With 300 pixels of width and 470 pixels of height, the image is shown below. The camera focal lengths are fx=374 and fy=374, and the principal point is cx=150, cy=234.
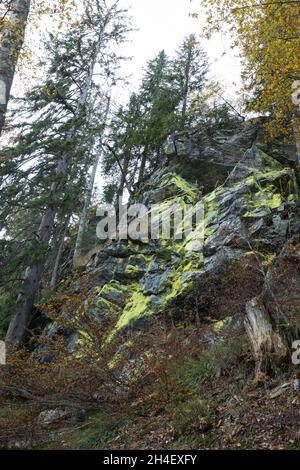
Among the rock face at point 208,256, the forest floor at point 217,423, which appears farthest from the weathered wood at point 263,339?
the rock face at point 208,256

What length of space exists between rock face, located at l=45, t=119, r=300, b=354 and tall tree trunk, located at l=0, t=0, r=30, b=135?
13.6 ft

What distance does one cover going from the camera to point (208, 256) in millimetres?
10055

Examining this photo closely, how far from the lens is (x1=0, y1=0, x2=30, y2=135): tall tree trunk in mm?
6281

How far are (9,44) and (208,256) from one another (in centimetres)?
662

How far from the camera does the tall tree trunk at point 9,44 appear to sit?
6.28 meters

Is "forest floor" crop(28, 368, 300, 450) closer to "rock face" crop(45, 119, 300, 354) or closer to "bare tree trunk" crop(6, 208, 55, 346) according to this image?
"rock face" crop(45, 119, 300, 354)

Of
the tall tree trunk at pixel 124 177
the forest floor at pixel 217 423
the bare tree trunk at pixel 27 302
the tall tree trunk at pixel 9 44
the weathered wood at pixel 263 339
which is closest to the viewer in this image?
the forest floor at pixel 217 423

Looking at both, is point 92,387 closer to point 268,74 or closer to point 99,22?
point 268,74

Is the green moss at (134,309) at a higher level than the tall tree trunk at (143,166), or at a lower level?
lower

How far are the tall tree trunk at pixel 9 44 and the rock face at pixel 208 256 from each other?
164 inches

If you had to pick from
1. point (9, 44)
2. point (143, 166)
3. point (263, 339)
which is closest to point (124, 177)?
point (143, 166)

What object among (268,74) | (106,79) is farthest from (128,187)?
(268,74)

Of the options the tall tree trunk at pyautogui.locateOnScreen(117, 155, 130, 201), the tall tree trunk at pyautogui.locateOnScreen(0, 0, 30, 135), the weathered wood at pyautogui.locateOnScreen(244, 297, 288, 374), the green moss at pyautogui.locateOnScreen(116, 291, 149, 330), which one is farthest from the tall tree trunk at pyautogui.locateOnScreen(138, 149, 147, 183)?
the weathered wood at pyautogui.locateOnScreen(244, 297, 288, 374)

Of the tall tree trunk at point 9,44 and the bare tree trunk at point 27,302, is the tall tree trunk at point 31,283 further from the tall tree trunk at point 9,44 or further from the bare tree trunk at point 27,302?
the tall tree trunk at point 9,44
